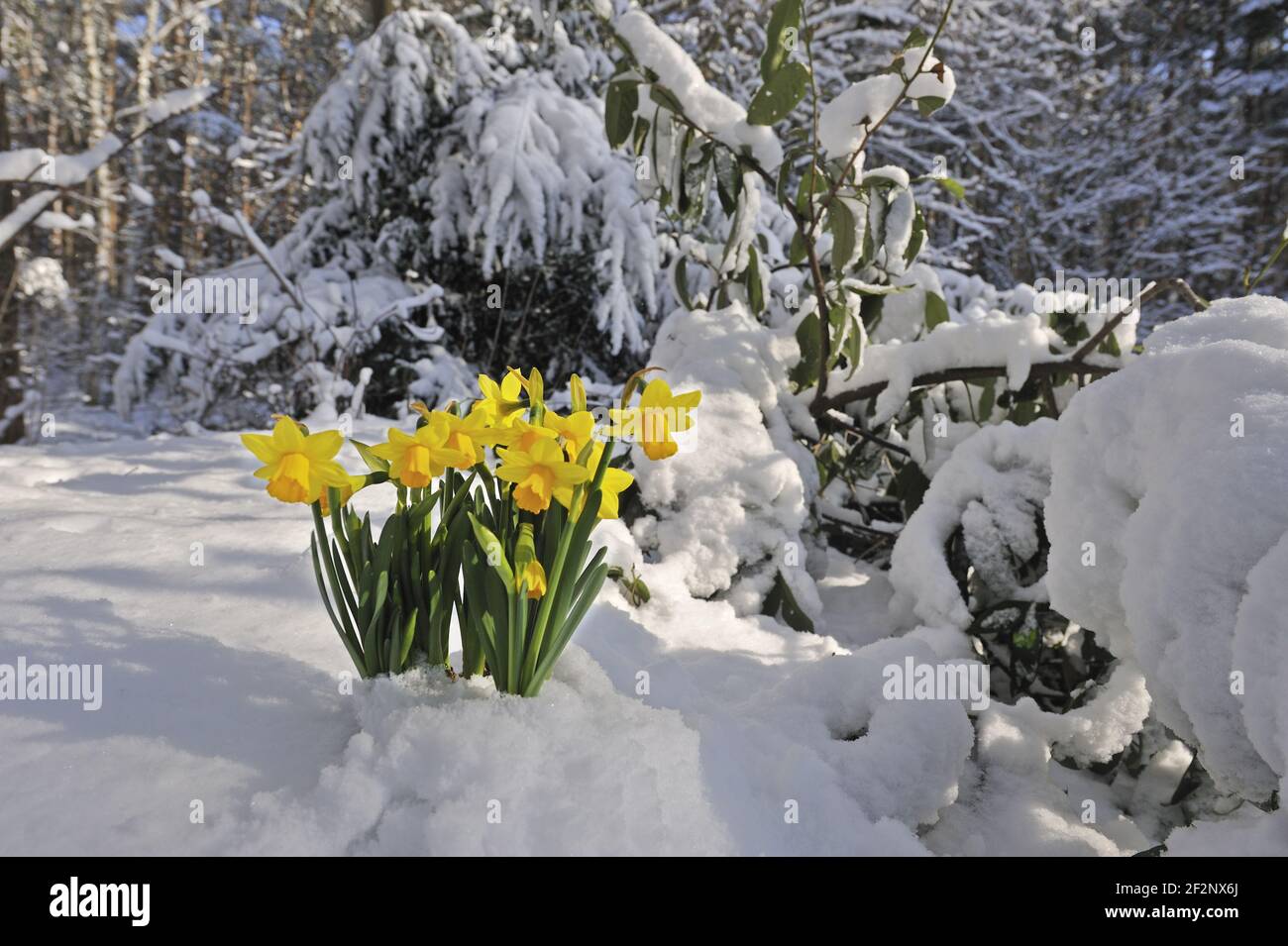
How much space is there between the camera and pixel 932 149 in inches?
300

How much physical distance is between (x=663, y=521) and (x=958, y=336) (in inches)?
32.7

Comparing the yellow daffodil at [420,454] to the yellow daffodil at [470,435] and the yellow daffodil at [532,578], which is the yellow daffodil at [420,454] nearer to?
the yellow daffodil at [470,435]

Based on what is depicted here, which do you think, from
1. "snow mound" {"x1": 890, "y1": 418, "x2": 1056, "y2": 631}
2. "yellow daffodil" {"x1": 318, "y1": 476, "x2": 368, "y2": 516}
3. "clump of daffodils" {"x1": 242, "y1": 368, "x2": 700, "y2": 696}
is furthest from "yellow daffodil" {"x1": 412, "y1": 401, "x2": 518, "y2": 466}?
"snow mound" {"x1": 890, "y1": 418, "x2": 1056, "y2": 631}

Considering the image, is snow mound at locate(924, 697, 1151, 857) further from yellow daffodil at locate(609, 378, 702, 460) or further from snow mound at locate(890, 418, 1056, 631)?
yellow daffodil at locate(609, 378, 702, 460)

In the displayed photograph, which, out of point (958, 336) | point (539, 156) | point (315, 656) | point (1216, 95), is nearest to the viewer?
point (315, 656)

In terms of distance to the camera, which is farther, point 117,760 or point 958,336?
point 958,336

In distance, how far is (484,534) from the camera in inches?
33.1

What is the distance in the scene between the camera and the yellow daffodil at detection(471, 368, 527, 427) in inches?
36.5

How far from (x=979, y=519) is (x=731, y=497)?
495 mm

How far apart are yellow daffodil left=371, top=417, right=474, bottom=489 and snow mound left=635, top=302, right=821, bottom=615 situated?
0.78m

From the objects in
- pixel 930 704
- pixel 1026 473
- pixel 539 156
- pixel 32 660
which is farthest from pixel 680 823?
pixel 539 156

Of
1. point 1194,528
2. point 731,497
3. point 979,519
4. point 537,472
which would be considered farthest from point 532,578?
point 979,519

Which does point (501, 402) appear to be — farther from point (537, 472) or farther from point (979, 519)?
point (979, 519)
